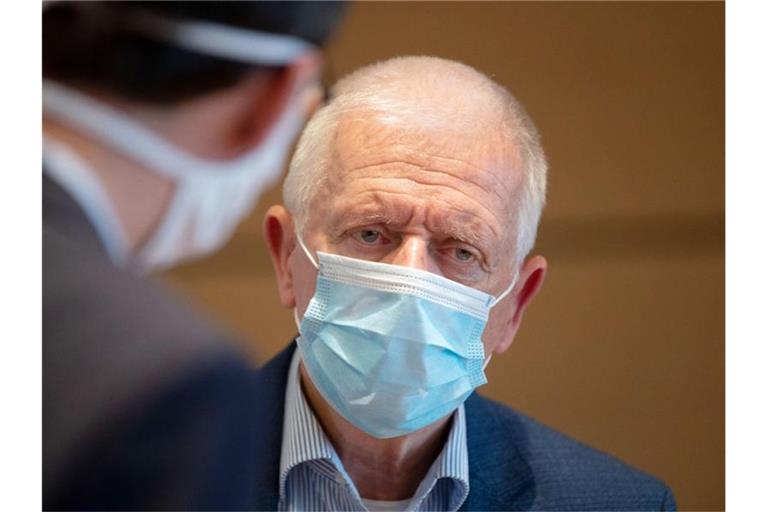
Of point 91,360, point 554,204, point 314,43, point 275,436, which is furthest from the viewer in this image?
point 554,204

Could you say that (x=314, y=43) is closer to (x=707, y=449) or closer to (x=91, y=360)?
(x=91, y=360)

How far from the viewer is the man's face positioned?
1691 mm

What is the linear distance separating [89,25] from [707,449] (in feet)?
5.48

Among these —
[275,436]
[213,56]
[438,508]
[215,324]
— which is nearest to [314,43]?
[213,56]

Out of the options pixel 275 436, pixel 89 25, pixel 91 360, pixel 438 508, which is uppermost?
pixel 89 25

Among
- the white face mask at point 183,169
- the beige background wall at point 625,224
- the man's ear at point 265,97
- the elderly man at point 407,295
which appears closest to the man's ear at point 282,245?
the elderly man at point 407,295

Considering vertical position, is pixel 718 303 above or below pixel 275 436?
above

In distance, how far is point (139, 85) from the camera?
2.98 ft

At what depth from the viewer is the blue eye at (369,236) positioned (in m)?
1.70

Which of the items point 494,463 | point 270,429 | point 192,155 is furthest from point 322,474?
point 192,155

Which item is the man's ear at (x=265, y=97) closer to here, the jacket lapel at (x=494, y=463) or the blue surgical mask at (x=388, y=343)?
the blue surgical mask at (x=388, y=343)

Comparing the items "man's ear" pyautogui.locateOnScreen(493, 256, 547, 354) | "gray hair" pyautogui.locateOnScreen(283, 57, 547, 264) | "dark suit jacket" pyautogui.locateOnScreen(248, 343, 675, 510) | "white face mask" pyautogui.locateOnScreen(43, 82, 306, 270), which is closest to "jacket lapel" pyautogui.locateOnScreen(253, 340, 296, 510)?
"dark suit jacket" pyautogui.locateOnScreen(248, 343, 675, 510)

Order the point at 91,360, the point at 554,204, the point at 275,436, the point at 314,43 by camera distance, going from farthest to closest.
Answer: the point at 554,204 → the point at 275,436 → the point at 314,43 → the point at 91,360

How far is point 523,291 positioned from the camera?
6.11 ft
